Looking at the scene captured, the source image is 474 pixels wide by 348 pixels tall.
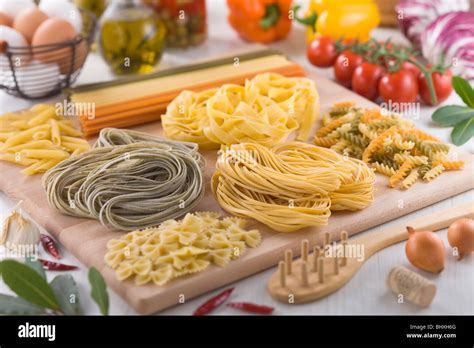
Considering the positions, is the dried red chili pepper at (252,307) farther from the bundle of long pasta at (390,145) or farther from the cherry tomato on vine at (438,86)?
the cherry tomato on vine at (438,86)

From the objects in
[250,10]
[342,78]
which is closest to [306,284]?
[342,78]

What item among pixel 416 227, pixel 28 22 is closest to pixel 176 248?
pixel 416 227

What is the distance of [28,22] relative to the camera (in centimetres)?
418

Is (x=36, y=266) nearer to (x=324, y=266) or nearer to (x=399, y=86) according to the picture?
(x=324, y=266)

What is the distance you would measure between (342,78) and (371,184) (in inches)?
55.5

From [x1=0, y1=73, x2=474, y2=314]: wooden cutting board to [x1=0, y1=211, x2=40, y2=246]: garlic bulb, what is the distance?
84mm

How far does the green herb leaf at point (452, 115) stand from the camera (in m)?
3.80

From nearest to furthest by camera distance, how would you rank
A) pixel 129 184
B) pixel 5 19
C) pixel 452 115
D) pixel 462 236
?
pixel 462 236
pixel 129 184
pixel 452 115
pixel 5 19

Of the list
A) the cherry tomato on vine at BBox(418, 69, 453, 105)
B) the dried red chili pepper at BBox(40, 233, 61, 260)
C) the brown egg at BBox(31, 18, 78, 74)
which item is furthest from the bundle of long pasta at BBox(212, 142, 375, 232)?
the brown egg at BBox(31, 18, 78, 74)

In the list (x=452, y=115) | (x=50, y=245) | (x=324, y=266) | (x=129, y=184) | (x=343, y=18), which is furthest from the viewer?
(x=343, y=18)

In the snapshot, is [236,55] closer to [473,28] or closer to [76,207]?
[473,28]

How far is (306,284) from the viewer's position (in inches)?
109

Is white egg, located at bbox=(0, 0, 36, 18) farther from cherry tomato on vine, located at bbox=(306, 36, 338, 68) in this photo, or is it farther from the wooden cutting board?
cherry tomato on vine, located at bbox=(306, 36, 338, 68)

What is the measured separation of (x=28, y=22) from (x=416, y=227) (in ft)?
7.73
